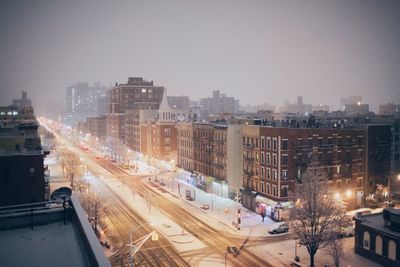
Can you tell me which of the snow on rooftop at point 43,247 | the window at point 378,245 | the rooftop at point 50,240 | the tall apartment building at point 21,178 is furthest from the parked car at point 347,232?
the snow on rooftop at point 43,247

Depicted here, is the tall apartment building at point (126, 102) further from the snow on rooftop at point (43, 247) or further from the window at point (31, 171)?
the snow on rooftop at point (43, 247)

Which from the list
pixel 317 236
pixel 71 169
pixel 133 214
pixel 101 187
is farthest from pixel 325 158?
pixel 71 169

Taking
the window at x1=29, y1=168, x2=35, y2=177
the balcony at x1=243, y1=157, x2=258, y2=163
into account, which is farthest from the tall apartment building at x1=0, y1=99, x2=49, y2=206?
the balcony at x1=243, y1=157, x2=258, y2=163

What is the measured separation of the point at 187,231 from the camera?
59.2 meters

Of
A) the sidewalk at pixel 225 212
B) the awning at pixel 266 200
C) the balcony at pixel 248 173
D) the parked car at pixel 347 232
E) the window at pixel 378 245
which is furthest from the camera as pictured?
the balcony at pixel 248 173

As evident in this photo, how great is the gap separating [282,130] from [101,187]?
49974mm

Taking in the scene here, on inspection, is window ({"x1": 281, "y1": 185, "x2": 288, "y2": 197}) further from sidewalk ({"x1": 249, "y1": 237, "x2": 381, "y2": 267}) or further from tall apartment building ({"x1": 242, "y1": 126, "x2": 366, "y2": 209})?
sidewalk ({"x1": 249, "y1": 237, "x2": 381, "y2": 267})

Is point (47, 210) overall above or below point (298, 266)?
above

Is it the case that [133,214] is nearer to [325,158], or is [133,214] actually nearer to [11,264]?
[325,158]

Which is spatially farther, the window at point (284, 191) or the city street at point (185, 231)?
the window at point (284, 191)

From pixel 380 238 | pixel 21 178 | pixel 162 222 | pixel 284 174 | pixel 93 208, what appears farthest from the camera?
pixel 284 174

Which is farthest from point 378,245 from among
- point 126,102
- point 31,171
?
point 126,102

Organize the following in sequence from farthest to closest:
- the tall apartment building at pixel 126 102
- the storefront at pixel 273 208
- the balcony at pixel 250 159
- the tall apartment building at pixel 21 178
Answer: the tall apartment building at pixel 126 102 → the balcony at pixel 250 159 → the storefront at pixel 273 208 → the tall apartment building at pixel 21 178

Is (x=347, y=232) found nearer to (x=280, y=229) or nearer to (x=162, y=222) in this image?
(x=280, y=229)
